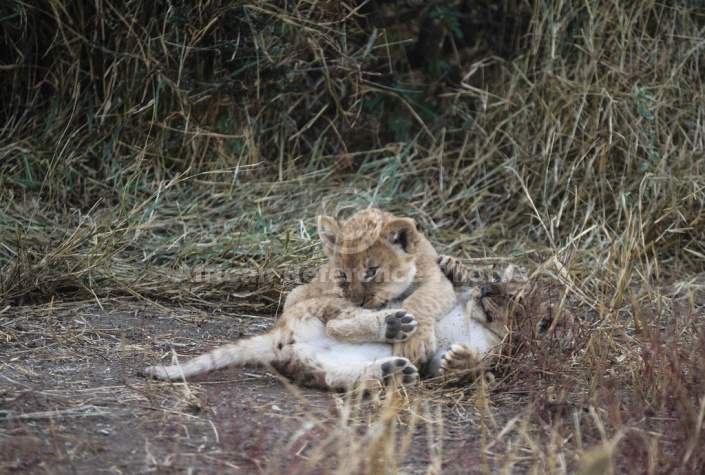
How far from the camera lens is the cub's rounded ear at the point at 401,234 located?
5.18m

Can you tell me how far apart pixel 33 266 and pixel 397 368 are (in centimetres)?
259

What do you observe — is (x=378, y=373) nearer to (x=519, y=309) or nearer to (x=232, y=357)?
(x=232, y=357)

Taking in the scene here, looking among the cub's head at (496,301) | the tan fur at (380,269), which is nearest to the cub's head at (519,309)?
the cub's head at (496,301)

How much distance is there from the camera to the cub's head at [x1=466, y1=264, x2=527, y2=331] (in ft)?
16.3

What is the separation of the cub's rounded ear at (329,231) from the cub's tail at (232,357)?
688mm

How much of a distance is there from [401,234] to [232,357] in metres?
1.14

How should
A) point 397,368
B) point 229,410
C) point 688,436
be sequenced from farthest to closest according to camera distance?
point 397,368
point 229,410
point 688,436

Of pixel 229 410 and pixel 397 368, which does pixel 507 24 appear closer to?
A: pixel 397 368

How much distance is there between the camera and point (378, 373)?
4504 mm

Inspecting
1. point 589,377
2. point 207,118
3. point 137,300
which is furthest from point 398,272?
point 207,118

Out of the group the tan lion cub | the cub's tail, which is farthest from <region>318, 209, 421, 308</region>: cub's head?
the cub's tail

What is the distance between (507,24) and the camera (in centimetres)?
809

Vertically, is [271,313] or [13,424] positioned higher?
[13,424]

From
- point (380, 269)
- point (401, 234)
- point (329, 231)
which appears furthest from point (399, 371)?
point (329, 231)
